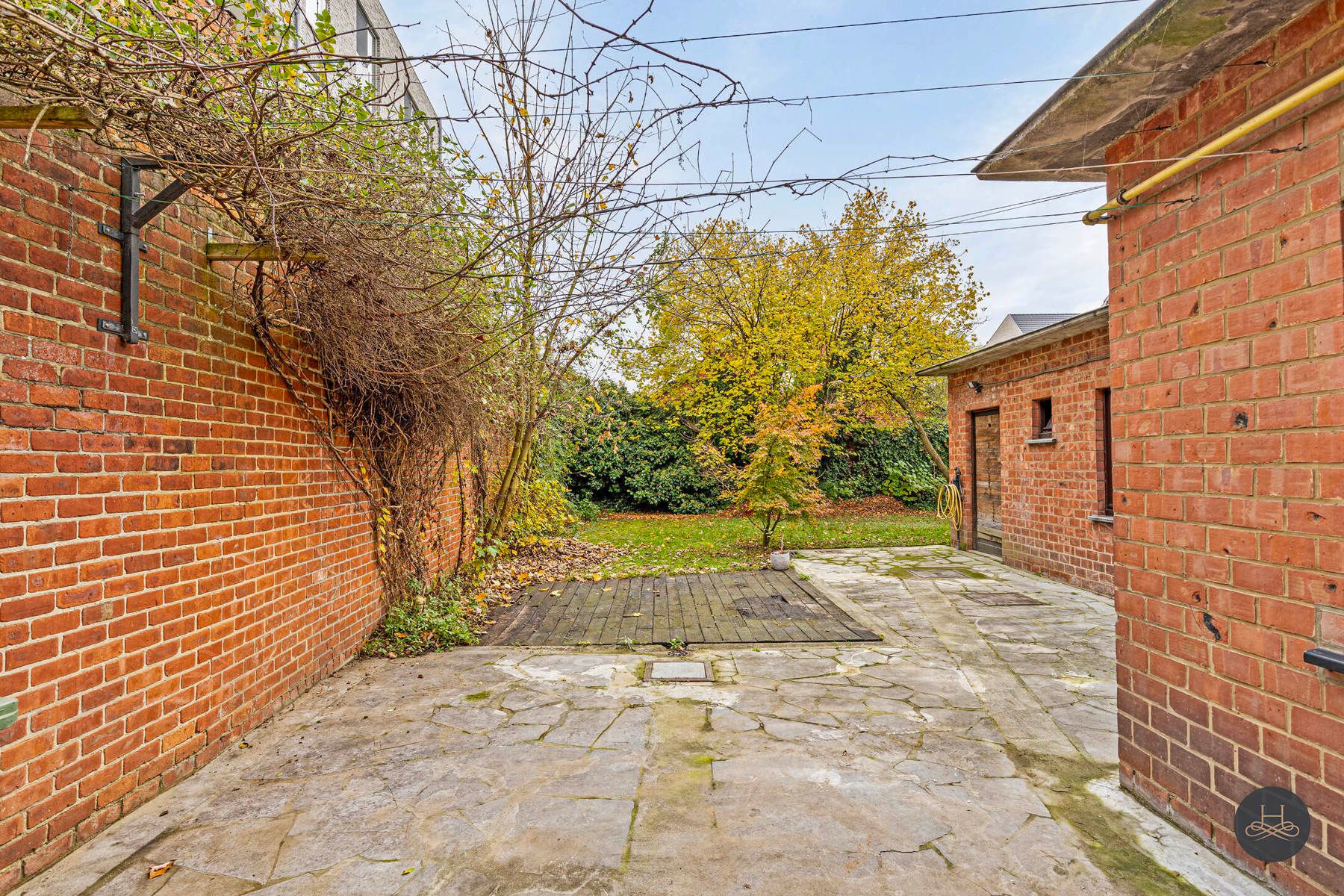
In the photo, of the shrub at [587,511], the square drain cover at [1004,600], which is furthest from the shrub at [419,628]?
the shrub at [587,511]

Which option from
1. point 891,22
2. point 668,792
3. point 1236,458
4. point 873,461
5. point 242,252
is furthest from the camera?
point 873,461

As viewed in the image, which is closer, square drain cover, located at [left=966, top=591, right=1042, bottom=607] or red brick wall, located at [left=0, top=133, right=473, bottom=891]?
red brick wall, located at [left=0, top=133, right=473, bottom=891]

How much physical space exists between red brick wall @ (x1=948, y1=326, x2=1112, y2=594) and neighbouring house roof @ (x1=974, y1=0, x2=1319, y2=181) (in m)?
4.27

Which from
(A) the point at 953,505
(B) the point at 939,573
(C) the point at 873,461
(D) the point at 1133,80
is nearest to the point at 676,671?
(D) the point at 1133,80

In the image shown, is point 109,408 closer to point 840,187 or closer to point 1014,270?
point 840,187

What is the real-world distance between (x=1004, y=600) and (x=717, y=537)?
5102mm

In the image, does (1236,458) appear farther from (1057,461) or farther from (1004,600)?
(1057,461)

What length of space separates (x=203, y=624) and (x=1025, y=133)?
419cm

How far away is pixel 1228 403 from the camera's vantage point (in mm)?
1965

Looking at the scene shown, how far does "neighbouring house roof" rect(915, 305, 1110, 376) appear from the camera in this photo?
5934mm

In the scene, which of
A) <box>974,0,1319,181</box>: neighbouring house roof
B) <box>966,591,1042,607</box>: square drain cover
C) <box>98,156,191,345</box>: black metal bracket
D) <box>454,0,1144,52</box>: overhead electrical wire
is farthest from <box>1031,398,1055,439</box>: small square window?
<box>98,156,191,345</box>: black metal bracket

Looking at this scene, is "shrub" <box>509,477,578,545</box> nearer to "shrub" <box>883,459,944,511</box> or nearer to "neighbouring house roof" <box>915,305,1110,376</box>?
"neighbouring house roof" <box>915,305,1110,376</box>

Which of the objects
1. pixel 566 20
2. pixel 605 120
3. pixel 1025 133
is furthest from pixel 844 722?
pixel 566 20

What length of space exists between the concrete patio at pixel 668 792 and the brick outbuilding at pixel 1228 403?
0.40 m
